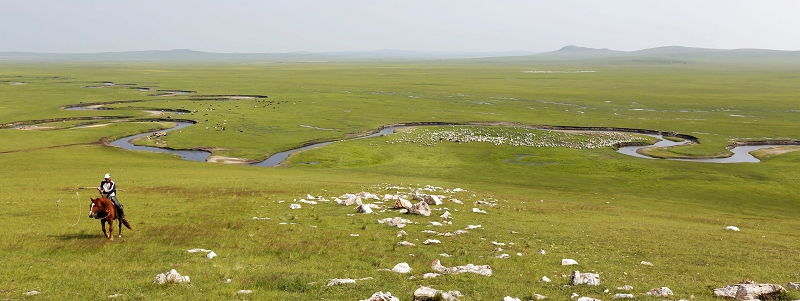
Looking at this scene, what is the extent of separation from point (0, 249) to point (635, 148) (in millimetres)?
82805

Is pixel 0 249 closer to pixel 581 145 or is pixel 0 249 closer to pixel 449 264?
pixel 449 264

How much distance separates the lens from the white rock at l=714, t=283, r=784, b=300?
1467 centimetres

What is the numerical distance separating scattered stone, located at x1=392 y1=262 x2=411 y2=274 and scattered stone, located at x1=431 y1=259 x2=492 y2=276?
2.97ft

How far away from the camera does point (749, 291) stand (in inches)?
581

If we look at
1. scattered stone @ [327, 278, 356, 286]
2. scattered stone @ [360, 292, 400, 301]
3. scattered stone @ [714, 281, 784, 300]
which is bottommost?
scattered stone @ [327, 278, 356, 286]

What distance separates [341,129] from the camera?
324 feet

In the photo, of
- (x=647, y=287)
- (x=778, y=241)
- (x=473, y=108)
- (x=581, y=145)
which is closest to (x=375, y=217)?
(x=647, y=287)

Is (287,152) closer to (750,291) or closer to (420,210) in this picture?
(420,210)

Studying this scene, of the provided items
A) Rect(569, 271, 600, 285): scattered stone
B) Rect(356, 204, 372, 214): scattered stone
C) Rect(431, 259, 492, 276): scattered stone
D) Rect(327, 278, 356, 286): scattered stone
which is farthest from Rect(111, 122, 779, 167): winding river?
Rect(569, 271, 600, 285): scattered stone

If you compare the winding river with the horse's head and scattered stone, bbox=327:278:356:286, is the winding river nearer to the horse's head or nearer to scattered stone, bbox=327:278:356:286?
the horse's head

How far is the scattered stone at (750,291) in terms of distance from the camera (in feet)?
48.1

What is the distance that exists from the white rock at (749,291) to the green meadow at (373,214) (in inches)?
16.4

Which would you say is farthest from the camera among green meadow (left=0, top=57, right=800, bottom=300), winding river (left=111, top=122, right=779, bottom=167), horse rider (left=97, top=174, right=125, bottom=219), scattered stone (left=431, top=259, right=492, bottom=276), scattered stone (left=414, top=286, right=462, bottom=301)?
winding river (left=111, top=122, right=779, bottom=167)

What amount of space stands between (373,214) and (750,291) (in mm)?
19171
